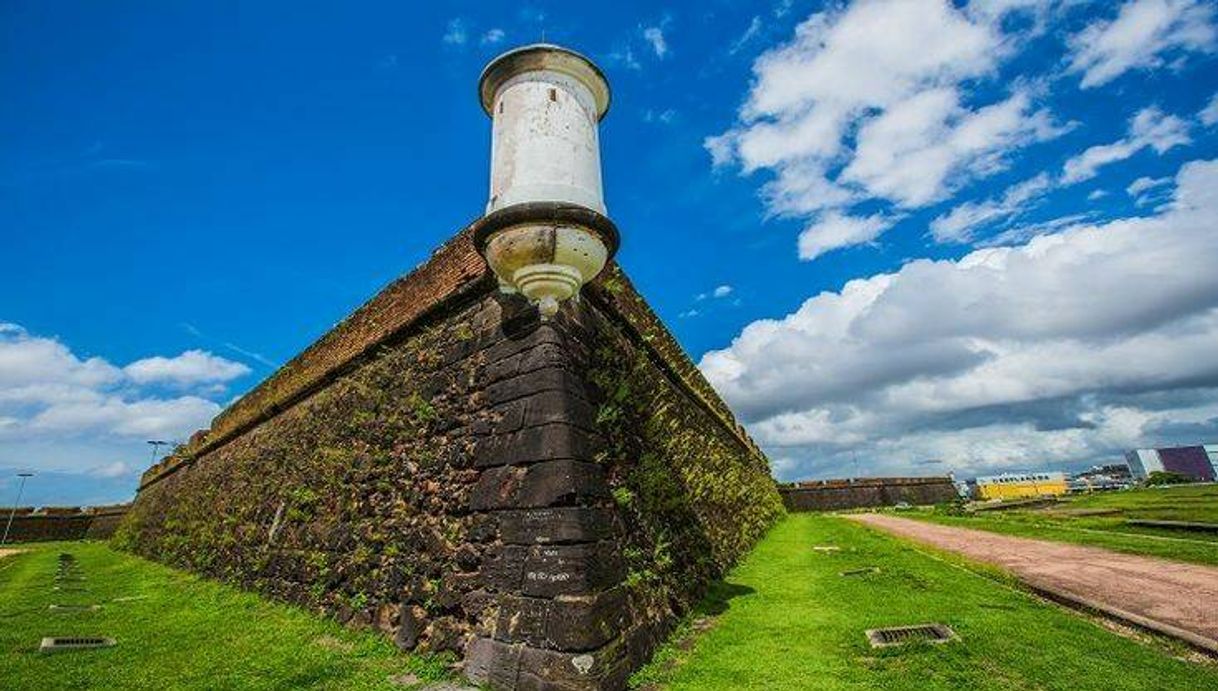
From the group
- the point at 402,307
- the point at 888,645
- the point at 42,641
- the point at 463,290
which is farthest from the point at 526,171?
the point at 42,641

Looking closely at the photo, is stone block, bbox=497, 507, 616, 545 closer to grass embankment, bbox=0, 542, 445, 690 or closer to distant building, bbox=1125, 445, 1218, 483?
grass embankment, bbox=0, 542, 445, 690

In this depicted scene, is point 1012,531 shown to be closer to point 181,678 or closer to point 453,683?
point 453,683

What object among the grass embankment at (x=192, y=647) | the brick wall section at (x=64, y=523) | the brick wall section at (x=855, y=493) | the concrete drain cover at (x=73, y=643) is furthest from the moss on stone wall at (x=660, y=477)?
Answer: the brick wall section at (x=64, y=523)

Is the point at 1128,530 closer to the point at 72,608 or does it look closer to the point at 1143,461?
the point at 72,608

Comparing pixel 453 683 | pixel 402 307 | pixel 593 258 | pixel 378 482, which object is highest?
→ pixel 402 307

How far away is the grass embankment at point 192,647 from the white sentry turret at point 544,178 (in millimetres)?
3414

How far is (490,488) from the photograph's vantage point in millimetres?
4719

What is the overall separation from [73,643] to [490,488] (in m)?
4.36

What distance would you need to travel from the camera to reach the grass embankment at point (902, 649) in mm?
3596

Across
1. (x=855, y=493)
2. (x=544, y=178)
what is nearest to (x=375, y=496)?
(x=544, y=178)

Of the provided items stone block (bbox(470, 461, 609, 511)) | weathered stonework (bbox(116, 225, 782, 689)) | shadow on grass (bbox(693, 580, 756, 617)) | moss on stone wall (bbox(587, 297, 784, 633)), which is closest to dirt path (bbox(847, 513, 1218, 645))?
shadow on grass (bbox(693, 580, 756, 617))

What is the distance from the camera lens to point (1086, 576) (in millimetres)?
6777

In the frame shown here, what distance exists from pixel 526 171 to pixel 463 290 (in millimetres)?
1603

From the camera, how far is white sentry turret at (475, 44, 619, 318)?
16.0 ft
